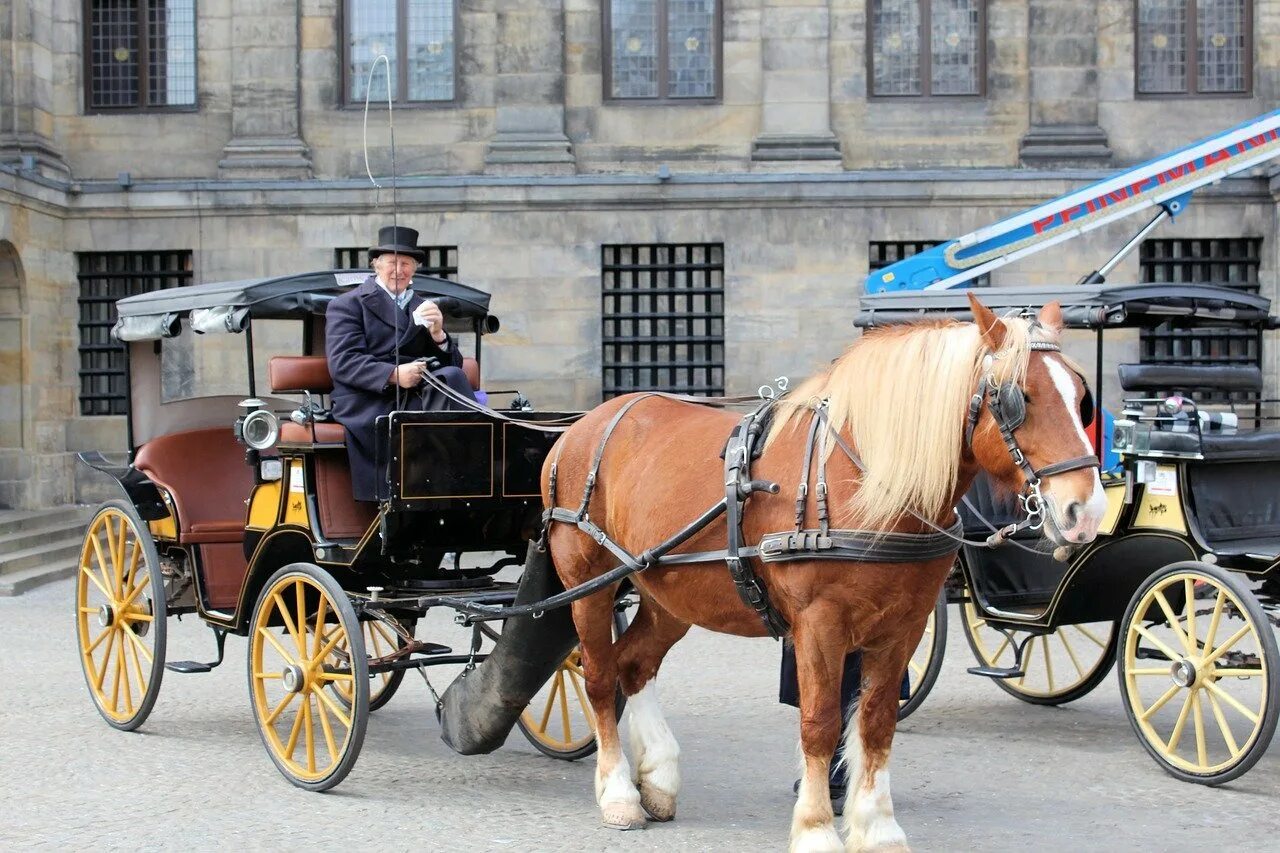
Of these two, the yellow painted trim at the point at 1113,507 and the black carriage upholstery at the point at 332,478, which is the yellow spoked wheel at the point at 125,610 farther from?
the yellow painted trim at the point at 1113,507

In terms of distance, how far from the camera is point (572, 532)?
252 inches

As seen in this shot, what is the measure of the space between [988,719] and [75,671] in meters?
5.81

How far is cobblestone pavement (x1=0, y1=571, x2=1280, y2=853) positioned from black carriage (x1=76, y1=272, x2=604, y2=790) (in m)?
0.25

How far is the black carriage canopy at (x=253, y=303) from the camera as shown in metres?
7.57

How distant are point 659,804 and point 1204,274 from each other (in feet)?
45.0

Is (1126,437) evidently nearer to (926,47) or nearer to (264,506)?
(264,506)

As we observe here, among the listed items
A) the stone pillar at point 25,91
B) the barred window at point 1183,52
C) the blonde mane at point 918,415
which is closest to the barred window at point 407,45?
the stone pillar at point 25,91

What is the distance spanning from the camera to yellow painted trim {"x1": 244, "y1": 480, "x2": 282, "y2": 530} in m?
7.55

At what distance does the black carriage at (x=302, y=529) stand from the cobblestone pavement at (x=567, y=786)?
0.82ft

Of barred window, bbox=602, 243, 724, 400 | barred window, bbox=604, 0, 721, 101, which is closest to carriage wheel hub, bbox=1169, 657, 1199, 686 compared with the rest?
barred window, bbox=602, 243, 724, 400

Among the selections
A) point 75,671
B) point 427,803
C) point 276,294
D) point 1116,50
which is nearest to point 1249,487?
point 427,803

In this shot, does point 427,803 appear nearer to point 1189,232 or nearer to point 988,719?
point 988,719

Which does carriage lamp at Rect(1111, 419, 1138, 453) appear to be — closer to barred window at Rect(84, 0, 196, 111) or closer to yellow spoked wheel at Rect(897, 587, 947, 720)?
yellow spoked wheel at Rect(897, 587, 947, 720)

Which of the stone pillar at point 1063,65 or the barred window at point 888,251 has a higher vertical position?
the stone pillar at point 1063,65
